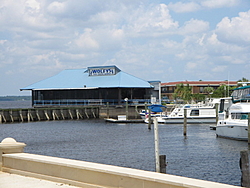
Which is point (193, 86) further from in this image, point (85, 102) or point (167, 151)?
point (167, 151)

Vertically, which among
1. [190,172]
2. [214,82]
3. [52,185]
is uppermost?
[214,82]

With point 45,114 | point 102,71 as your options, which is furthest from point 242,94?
point 102,71

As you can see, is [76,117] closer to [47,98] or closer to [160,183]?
[47,98]

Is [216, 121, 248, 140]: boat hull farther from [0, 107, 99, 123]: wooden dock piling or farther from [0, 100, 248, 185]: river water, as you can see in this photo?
[0, 107, 99, 123]: wooden dock piling

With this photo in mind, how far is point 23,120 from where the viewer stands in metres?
75.8

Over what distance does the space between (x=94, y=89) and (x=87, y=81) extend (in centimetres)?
262

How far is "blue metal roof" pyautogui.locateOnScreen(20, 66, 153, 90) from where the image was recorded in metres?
88.1

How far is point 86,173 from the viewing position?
1223 centimetres

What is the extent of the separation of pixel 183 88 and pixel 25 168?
11462 centimetres

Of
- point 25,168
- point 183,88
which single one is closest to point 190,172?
point 25,168

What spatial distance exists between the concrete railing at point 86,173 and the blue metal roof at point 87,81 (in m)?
70.7

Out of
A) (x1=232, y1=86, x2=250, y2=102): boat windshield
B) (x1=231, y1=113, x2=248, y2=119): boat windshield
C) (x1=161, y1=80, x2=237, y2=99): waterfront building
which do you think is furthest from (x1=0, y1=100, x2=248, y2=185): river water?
(x1=161, y1=80, x2=237, y2=99): waterfront building

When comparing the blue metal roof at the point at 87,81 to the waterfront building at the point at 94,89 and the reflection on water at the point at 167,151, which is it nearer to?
the waterfront building at the point at 94,89

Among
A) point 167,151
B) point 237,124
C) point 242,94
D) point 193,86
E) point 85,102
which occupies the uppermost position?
point 193,86
